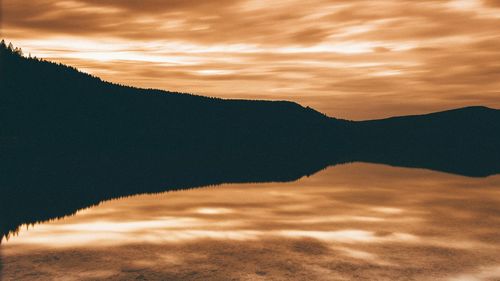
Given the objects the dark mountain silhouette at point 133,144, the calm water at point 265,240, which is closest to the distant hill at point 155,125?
the dark mountain silhouette at point 133,144

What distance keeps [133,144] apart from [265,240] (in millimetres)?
104578

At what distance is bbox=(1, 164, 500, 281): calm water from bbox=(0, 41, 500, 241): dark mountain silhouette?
4.35 meters

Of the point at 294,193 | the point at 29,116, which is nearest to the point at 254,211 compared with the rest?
the point at 294,193

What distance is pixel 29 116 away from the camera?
10681 cm

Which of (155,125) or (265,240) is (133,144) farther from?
(265,240)

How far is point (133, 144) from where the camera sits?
122938 mm

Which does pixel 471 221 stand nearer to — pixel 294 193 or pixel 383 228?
pixel 383 228

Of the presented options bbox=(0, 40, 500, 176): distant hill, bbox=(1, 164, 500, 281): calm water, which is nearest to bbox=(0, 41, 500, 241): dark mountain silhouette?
bbox=(0, 40, 500, 176): distant hill

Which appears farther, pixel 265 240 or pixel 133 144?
pixel 133 144

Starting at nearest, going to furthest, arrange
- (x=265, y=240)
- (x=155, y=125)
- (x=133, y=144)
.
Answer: (x=265, y=240)
(x=133, y=144)
(x=155, y=125)

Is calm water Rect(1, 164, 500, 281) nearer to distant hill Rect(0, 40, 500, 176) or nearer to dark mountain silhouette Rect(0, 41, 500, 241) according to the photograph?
dark mountain silhouette Rect(0, 41, 500, 241)

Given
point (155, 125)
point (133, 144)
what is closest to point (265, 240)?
point (133, 144)

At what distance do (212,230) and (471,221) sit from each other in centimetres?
1106

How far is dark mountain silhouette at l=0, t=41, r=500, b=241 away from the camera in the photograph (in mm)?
41312
